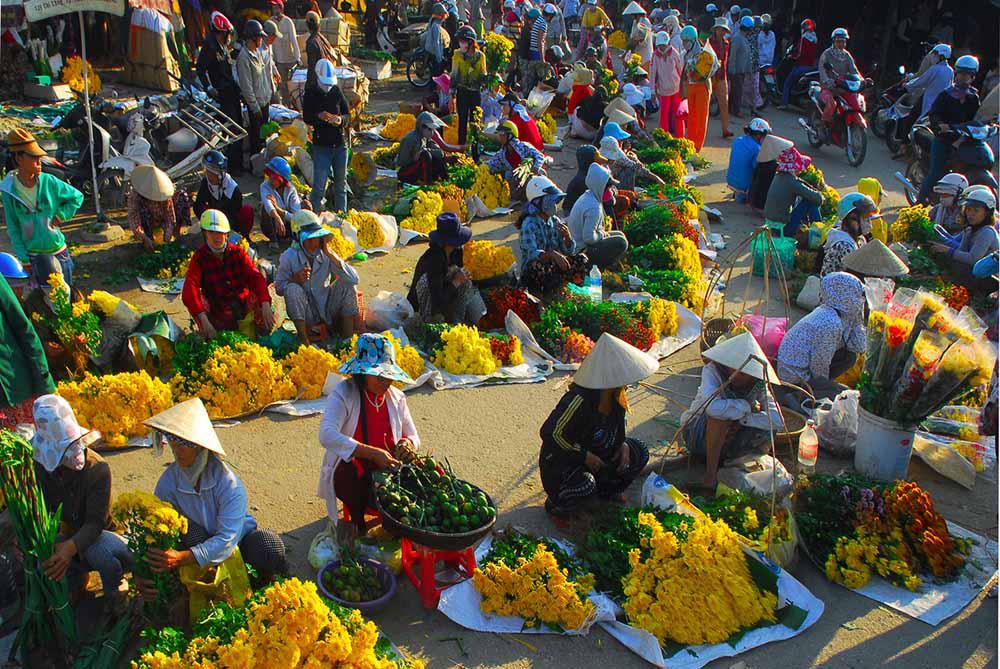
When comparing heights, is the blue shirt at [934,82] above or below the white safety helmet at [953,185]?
above

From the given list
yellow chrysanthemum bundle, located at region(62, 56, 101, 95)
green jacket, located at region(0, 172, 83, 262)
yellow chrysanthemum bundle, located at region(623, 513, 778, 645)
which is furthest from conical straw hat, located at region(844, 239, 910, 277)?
yellow chrysanthemum bundle, located at region(62, 56, 101, 95)

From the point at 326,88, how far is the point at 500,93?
539 centimetres

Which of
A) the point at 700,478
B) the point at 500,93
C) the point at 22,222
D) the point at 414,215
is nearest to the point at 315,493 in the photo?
the point at 700,478

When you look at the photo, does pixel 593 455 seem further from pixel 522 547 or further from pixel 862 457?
pixel 862 457

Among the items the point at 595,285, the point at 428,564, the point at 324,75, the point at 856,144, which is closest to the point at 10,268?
the point at 428,564

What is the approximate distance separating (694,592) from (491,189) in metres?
7.14

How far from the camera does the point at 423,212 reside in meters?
9.90

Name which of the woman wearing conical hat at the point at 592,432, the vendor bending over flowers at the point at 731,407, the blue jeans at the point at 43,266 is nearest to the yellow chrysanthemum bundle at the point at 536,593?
the woman wearing conical hat at the point at 592,432

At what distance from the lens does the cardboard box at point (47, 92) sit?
523 inches

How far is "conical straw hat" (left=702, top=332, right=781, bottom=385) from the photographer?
5238 mm

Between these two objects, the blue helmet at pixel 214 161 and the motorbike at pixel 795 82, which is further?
the motorbike at pixel 795 82

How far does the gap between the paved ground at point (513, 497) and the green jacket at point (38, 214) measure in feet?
4.02

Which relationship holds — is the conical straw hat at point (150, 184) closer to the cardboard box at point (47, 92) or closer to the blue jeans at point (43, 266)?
the blue jeans at point (43, 266)

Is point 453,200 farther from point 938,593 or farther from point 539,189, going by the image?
point 938,593
